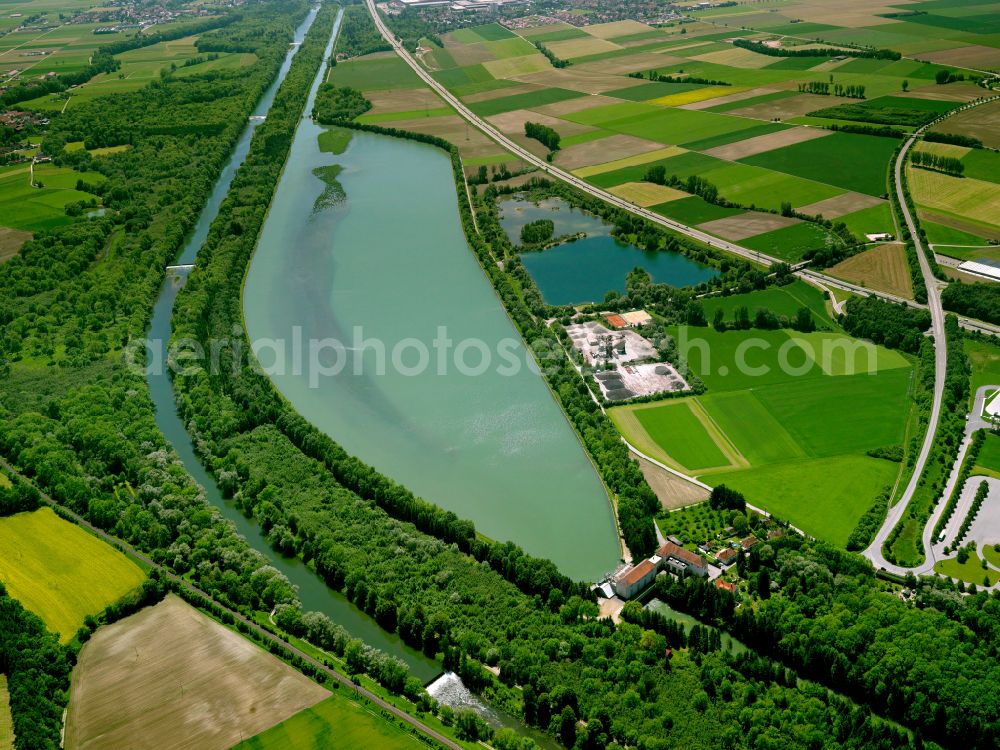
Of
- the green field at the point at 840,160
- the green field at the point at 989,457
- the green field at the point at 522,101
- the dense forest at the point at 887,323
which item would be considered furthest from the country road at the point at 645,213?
the green field at the point at 840,160

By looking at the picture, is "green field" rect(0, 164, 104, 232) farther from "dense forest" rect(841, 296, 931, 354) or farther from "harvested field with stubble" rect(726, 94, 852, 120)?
"harvested field with stubble" rect(726, 94, 852, 120)

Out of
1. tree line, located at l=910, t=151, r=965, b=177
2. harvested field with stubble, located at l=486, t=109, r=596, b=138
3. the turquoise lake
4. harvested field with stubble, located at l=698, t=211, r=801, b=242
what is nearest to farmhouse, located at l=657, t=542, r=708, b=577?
the turquoise lake

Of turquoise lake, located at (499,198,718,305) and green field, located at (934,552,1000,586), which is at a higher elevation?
turquoise lake, located at (499,198,718,305)

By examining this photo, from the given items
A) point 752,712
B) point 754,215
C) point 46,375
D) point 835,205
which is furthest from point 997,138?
point 46,375

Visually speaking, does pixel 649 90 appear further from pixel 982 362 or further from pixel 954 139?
pixel 982 362

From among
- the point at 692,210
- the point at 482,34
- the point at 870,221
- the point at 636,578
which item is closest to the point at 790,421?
the point at 636,578

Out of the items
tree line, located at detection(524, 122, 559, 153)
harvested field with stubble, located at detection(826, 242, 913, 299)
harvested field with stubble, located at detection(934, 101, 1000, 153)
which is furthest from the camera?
tree line, located at detection(524, 122, 559, 153)
